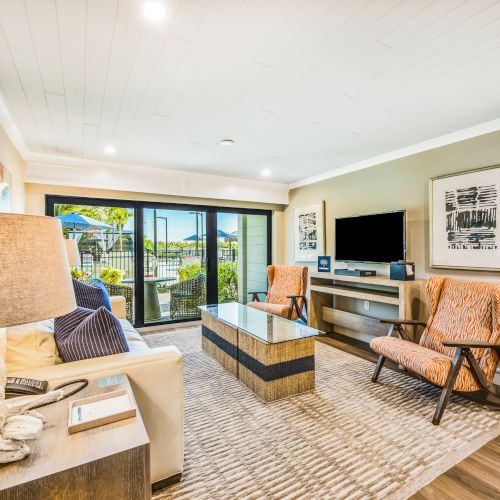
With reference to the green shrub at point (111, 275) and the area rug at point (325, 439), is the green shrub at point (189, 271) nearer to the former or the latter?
the green shrub at point (111, 275)

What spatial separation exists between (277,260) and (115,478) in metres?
5.05

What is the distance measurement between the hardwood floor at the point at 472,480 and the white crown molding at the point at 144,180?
14.2 ft

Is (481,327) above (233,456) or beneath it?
above

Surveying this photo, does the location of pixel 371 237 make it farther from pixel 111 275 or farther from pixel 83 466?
pixel 83 466

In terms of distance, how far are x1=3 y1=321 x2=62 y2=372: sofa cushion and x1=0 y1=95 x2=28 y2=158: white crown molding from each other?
6.44ft

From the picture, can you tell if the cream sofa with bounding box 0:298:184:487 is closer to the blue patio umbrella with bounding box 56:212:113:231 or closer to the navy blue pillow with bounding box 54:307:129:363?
the navy blue pillow with bounding box 54:307:129:363

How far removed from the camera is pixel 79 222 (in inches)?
174

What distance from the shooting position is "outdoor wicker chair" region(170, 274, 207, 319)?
5172 millimetres

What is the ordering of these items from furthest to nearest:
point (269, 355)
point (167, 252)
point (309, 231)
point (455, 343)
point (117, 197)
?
point (309, 231)
point (167, 252)
point (117, 197)
point (269, 355)
point (455, 343)

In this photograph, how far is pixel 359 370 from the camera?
128 inches

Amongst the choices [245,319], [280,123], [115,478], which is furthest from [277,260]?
[115,478]

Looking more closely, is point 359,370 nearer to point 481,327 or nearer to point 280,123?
point 481,327

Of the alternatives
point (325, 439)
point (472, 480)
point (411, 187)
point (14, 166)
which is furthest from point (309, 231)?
point (14, 166)

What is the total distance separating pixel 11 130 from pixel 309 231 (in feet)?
13.3
